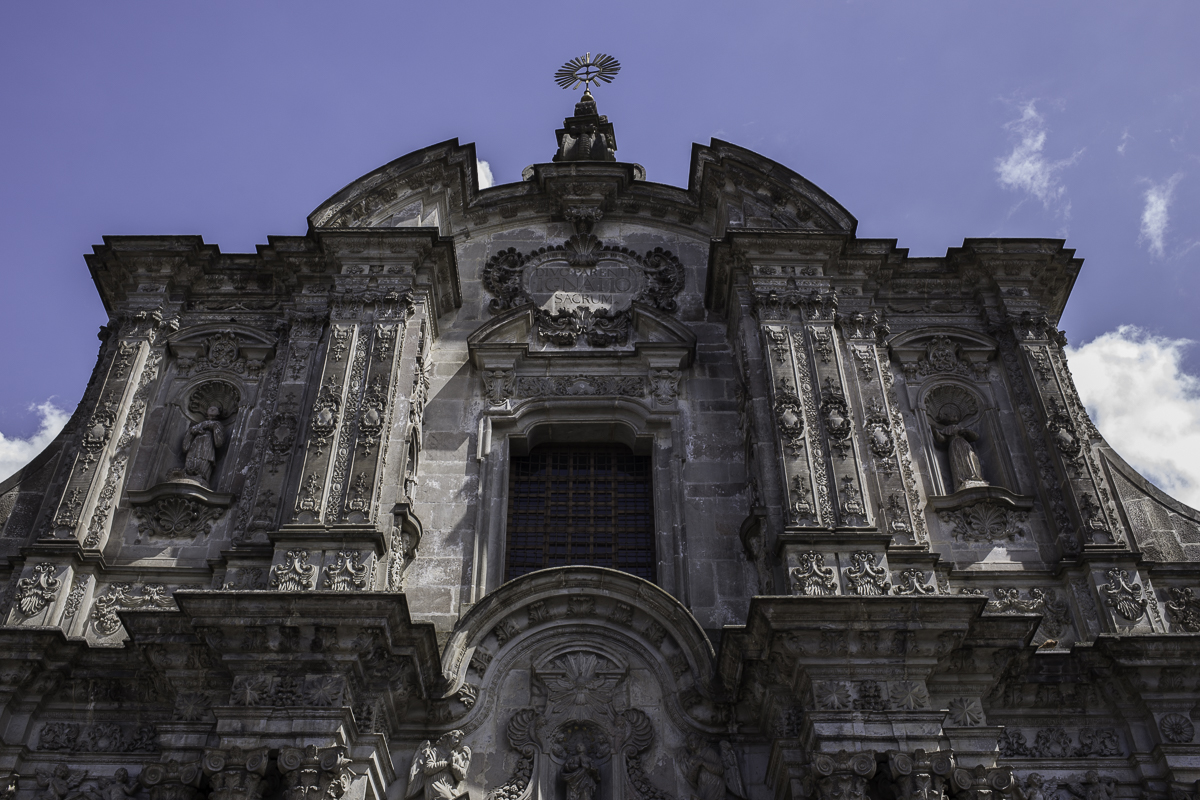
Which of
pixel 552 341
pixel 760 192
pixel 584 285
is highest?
pixel 760 192

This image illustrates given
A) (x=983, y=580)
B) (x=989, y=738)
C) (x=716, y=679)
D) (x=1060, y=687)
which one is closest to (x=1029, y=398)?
(x=983, y=580)

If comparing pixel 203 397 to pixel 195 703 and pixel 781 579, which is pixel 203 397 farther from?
pixel 781 579

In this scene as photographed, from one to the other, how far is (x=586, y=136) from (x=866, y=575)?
1055 centimetres

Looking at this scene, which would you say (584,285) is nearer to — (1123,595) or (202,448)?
(202,448)

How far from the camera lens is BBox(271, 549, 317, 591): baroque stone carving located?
11.2 m

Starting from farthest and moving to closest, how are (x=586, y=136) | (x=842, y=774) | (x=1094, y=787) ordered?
(x=586, y=136), (x=1094, y=787), (x=842, y=774)

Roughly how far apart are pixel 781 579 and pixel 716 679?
135 cm

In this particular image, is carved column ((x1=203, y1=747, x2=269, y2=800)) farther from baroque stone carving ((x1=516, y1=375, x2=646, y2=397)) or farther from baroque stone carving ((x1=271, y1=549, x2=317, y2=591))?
baroque stone carving ((x1=516, y1=375, x2=646, y2=397))

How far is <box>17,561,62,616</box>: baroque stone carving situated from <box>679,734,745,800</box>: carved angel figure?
23.7 ft

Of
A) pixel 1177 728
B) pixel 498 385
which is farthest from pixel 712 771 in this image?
pixel 498 385

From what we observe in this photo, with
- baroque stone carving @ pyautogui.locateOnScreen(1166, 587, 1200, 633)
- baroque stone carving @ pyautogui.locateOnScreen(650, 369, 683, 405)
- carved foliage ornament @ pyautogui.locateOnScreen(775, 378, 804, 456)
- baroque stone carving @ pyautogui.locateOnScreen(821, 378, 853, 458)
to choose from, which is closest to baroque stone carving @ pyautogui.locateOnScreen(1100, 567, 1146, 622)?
baroque stone carving @ pyautogui.locateOnScreen(1166, 587, 1200, 633)

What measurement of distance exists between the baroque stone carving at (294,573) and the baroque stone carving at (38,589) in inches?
105

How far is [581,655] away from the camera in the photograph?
1176 centimetres

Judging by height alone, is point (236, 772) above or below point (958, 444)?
below
